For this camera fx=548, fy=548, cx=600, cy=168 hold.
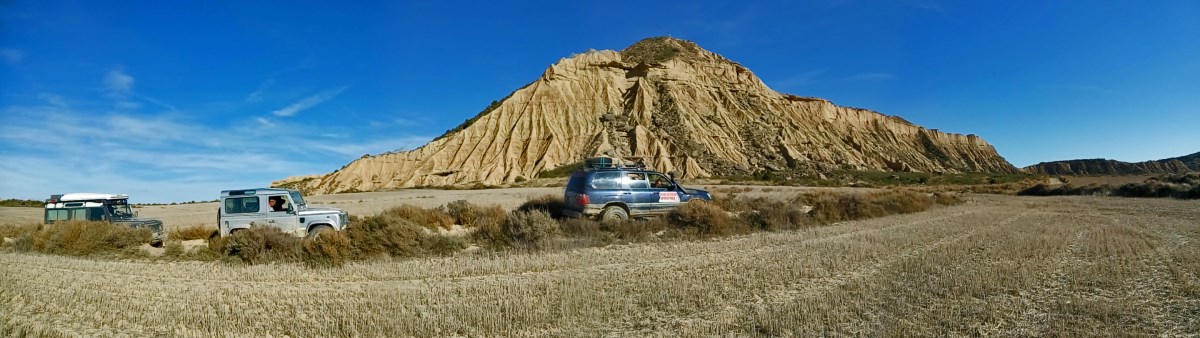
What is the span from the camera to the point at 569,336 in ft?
17.8

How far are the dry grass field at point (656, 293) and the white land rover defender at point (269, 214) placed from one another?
213cm

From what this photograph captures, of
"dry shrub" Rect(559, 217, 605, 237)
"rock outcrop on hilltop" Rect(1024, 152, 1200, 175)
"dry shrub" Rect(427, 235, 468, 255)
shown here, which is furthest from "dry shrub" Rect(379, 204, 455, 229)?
"rock outcrop on hilltop" Rect(1024, 152, 1200, 175)

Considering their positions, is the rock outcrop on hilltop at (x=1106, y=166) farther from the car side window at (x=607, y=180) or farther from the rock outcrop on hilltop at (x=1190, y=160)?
the car side window at (x=607, y=180)

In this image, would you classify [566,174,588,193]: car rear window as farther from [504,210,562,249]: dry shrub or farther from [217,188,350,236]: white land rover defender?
[217,188,350,236]: white land rover defender

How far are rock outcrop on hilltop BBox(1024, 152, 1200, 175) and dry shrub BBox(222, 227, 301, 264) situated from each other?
451ft

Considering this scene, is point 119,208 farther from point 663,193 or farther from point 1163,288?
point 1163,288

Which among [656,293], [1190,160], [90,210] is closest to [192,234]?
[90,210]

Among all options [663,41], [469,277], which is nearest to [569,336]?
[469,277]

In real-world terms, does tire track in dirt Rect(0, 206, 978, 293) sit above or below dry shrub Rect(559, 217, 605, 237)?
below

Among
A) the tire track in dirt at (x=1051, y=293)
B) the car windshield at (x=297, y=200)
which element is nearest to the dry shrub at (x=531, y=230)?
the car windshield at (x=297, y=200)

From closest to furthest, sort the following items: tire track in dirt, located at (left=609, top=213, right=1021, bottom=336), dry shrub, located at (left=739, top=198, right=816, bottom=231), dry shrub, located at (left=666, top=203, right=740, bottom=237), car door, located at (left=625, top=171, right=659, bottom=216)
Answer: tire track in dirt, located at (left=609, top=213, right=1021, bottom=336), dry shrub, located at (left=666, top=203, right=740, bottom=237), dry shrub, located at (left=739, top=198, right=816, bottom=231), car door, located at (left=625, top=171, right=659, bottom=216)

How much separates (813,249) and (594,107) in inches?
2466

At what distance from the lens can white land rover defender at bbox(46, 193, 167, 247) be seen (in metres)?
14.7

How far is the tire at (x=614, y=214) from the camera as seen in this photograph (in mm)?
14602
